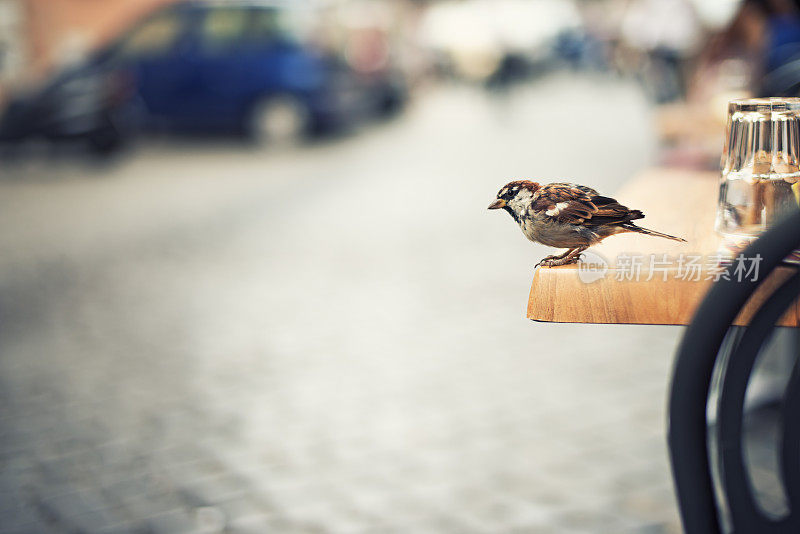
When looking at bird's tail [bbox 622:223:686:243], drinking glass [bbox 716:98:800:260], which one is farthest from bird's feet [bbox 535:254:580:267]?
drinking glass [bbox 716:98:800:260]

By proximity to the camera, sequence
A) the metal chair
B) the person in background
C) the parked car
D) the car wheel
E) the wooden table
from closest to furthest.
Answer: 1. the metal chair
2. the wooden table
3. the person in background
4. the parked car
5. the car wheel

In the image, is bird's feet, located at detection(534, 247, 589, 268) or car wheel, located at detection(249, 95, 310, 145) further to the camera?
car wheel, located at detection(249, 95, 310, 145)

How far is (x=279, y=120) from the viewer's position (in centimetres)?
1332

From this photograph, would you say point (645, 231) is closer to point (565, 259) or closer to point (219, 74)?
point (565, 259)

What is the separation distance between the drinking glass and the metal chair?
199 millimetres

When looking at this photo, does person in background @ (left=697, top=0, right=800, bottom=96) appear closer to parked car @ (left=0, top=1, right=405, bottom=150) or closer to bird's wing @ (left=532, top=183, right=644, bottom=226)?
bird's wing @ (left=532, top=183, right=644, bottom=226)

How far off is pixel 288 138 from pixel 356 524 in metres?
10.5

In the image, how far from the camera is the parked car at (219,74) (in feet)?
42.9

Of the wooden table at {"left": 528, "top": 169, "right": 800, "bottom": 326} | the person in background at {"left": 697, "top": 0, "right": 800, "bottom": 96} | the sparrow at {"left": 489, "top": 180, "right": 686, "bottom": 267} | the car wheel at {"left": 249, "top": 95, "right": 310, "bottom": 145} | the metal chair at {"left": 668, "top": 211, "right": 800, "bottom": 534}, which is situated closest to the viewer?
the metal chair at {"left": 668, "top": 211, "right": 800, "bottom": 534}

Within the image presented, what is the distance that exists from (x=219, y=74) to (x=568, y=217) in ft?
39.8

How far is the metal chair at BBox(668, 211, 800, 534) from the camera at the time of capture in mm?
1365

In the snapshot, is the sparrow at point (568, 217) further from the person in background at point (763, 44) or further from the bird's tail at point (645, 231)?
the person in background at point (763, 44)

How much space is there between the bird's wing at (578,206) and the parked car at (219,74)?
463 inches

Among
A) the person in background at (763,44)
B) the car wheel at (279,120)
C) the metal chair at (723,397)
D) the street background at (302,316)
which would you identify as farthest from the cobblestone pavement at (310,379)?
the car wheel at (279,120)
